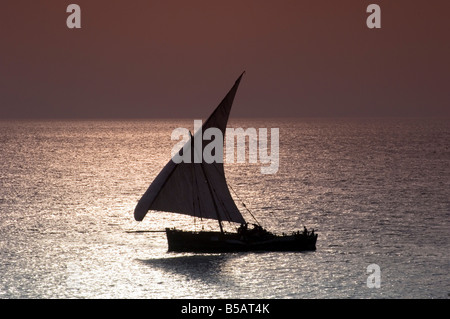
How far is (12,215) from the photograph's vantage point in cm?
9425

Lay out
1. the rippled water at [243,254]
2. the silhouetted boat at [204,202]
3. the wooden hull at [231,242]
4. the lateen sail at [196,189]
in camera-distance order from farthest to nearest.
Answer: the wooden hull at [231,242], the silhouetted boat at [204,202], the lateen sail at [196,189], the rippled water at [243,254]

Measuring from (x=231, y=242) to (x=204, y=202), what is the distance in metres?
4.46

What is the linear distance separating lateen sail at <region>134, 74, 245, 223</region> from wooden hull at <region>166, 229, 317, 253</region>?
6.40ft

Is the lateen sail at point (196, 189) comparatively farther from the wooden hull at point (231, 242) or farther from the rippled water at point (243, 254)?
the rippled water at point (243, 254)

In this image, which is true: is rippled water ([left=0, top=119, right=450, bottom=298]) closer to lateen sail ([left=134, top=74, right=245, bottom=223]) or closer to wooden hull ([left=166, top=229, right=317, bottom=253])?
wooden hull ([left=166, top=229, right=317, bottom=253])

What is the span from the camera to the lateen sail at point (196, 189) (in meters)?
64.9

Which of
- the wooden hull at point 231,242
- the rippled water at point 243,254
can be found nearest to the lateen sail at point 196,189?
the wooden hull at point 231,242

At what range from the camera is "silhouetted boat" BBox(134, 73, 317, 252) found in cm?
6512

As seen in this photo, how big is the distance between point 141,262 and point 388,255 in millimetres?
21808

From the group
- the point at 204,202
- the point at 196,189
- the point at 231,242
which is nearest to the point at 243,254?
the point at 231,242

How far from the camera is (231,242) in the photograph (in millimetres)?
68250

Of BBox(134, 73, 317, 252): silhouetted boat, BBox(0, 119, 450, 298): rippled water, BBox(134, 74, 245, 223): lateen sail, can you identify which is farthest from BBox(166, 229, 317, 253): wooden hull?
BBox(134, 74, 245, 223): lateen sail
